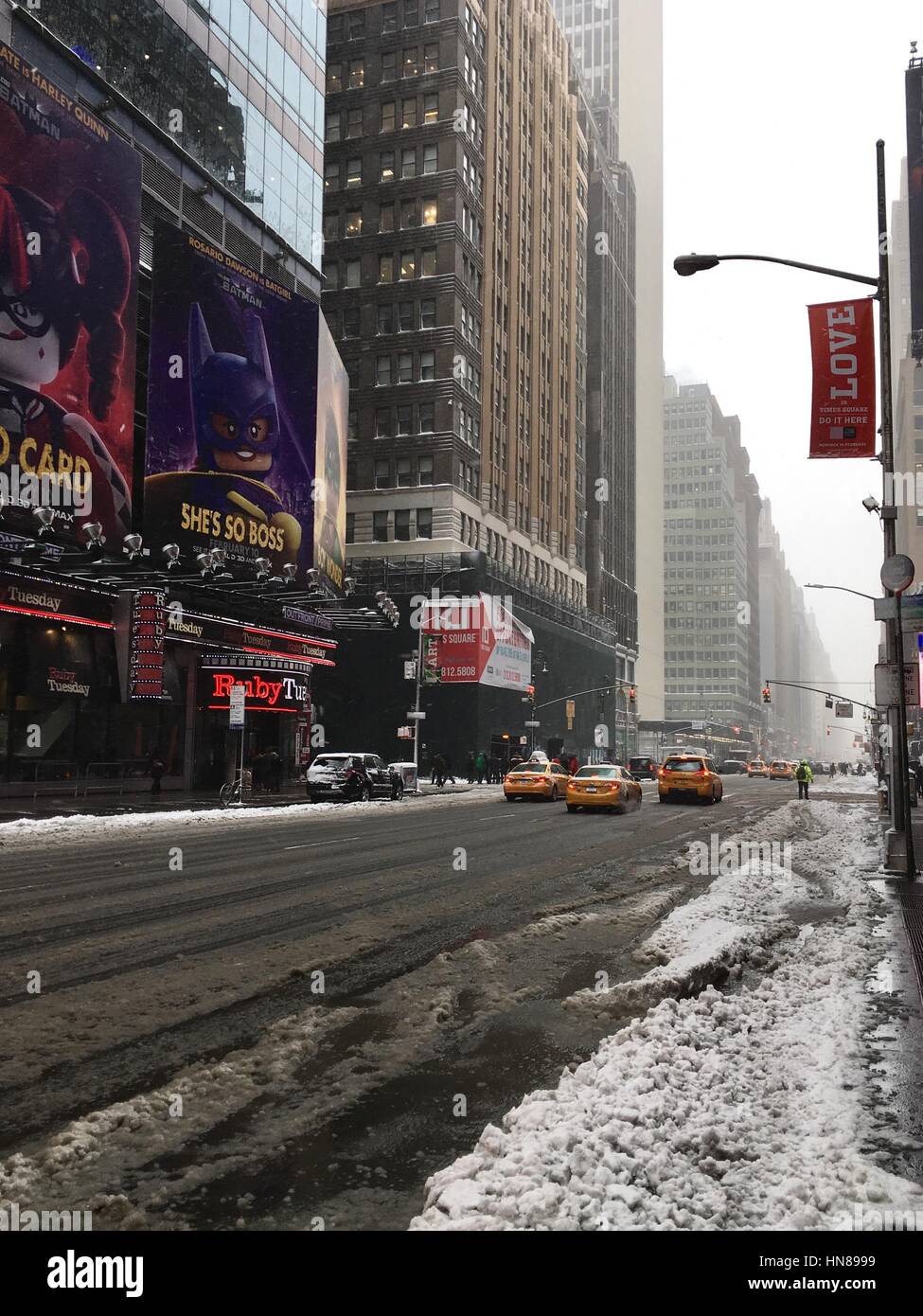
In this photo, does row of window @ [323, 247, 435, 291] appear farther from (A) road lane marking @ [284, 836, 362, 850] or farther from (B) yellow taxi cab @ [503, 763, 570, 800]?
(A) road lane marking @ [284, 836, 362, 850]

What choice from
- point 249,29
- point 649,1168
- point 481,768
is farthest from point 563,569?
point 649,1168

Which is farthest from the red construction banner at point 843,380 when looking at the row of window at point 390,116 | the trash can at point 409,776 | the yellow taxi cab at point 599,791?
the row of window at point 390,116

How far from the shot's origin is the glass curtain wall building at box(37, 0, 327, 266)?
33906mm

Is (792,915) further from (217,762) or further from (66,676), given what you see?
(217,762)

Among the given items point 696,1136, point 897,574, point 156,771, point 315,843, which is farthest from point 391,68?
point 696,1136

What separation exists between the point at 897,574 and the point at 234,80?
123 feet

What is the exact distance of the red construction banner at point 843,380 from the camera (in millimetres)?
14883

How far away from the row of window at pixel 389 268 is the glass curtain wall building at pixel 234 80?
17898 millimetres

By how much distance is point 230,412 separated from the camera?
37.4 meters

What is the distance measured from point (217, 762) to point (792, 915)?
32.2 metres

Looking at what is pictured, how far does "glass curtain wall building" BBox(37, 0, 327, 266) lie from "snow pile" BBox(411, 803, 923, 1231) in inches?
1412

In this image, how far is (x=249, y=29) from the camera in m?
42.3

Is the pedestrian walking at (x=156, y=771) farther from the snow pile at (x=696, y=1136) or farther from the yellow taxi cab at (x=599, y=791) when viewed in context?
the snow pile at (x=696, y=1136)

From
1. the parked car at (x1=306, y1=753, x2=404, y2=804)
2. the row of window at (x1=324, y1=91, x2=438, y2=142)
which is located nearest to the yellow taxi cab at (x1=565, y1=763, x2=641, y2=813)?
the parked car at (x1=306, y1=753, x2=404, y2=804)
